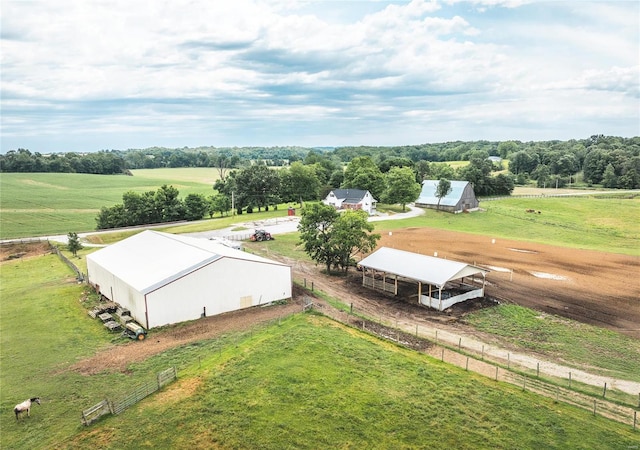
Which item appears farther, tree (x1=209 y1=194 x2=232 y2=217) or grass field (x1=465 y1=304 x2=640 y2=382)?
tree (x1=209 y1=194 x2=232 y2=217)

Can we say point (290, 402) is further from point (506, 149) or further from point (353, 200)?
point (506, 149)

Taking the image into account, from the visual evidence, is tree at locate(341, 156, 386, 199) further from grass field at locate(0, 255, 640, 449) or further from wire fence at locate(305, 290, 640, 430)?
grass field at locate(0, 255, 640, 449)

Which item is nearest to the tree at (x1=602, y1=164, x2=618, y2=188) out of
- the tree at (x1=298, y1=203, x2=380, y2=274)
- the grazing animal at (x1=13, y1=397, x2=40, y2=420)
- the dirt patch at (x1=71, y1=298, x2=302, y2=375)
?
the tree at (x1=298, y1=203, x2=380, y2=274)

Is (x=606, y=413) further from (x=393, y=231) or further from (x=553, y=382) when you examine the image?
(x=393, y=231)

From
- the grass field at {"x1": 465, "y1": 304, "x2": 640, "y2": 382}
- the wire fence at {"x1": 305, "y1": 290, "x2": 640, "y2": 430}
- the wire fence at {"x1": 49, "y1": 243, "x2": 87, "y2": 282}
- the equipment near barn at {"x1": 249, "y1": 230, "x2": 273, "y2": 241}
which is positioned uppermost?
the equipment near barn at {"x1": 249, "y1": 230, "x2": 273, "y2": 241}

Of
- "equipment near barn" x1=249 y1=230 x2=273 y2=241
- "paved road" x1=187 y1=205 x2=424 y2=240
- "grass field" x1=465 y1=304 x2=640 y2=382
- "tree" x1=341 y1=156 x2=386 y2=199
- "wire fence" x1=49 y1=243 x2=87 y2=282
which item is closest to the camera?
"grass field" x1=465 y1=304 x2=640 y2=382

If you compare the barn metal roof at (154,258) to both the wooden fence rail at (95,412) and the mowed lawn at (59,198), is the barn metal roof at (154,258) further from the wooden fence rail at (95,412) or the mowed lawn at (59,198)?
the mowed lawn at (59,198)

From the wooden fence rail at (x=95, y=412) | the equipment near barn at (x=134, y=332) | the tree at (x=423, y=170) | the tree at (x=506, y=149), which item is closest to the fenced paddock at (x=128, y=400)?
the wooden fence rail at (x=95, y=412)

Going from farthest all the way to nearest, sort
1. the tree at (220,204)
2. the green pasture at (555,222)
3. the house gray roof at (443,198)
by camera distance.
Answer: the tree at (220,204) → the house gray roof at (443,198) → the green pasture at (555,222)

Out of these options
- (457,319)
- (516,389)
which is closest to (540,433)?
(516,389)
